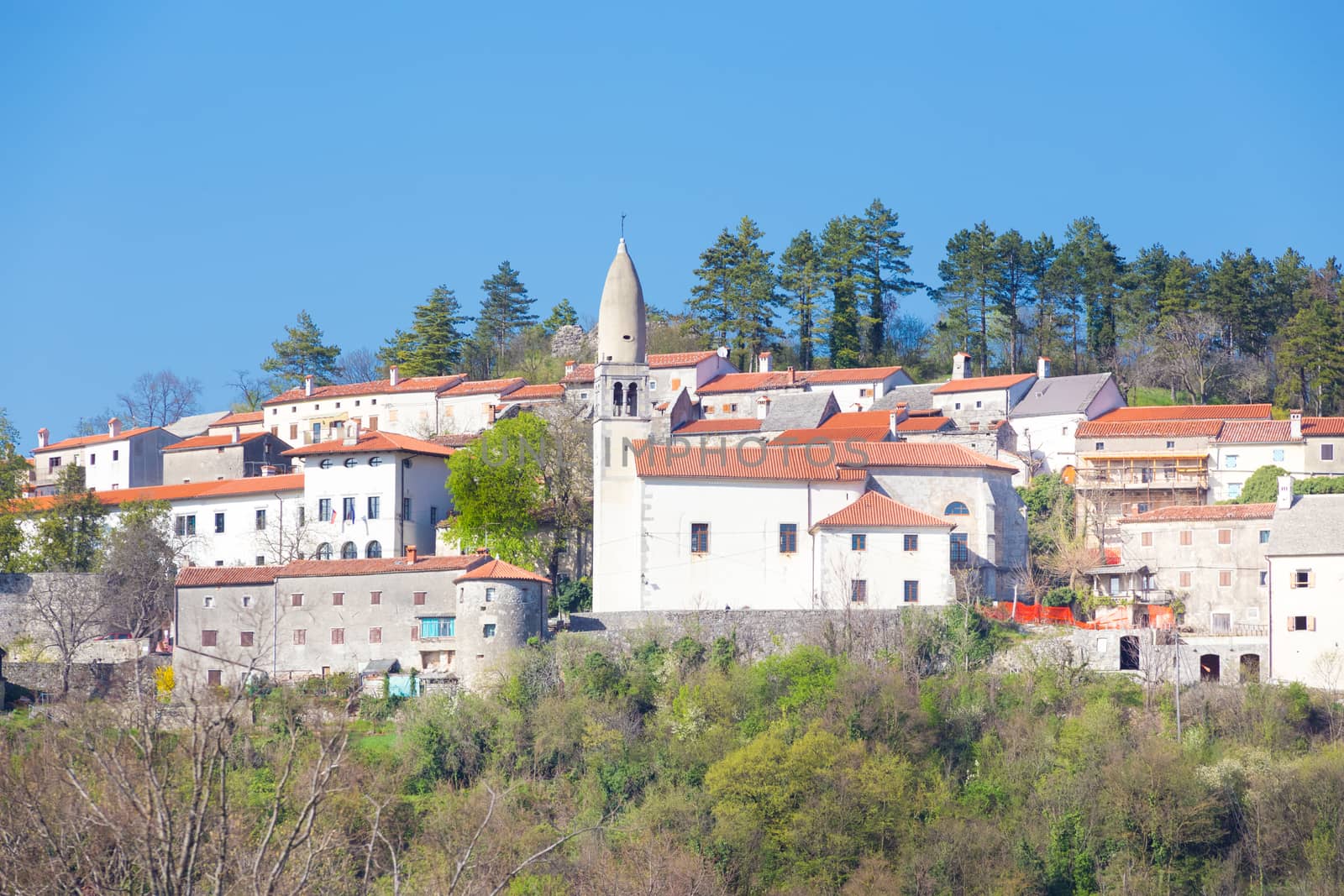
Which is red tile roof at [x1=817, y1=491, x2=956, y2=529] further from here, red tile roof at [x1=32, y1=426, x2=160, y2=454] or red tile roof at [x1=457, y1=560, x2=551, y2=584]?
red tile roof at [x1=32, y1=426, x2=160, y2=454]

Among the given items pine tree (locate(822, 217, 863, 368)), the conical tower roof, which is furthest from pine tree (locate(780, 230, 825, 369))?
the conical tower roof

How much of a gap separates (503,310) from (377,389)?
16268 millimetres

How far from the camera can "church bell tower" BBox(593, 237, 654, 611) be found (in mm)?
45938

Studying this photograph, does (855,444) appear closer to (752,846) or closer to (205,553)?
(752,846)

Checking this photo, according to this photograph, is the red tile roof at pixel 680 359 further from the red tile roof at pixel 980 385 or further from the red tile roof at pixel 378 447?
Result: the red tile roof at pixel 378 447

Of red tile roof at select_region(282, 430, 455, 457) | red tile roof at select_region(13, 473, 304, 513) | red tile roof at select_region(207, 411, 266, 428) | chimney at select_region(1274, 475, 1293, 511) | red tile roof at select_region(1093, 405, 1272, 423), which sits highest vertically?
red tile roof at select_region(207, 411, 266, 428)

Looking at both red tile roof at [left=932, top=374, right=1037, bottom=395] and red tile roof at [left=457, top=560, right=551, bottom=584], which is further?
red tile roof at [left=932, top=374, right=1037, bottom=395]

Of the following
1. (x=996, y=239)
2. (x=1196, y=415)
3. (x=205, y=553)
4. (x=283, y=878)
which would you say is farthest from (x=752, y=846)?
(x=996, y=239)

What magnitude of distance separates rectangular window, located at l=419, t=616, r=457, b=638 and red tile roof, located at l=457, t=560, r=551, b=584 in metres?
1.40

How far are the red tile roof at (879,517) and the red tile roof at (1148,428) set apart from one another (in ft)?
53.9

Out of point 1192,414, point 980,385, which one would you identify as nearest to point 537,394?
point 980,385

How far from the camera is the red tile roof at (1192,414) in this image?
6088cm

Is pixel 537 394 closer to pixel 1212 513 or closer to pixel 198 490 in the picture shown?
pixel 198 490

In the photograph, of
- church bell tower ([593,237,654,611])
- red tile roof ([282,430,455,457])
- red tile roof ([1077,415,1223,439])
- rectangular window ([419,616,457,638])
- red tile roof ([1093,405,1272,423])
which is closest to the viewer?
rectangular window ([419,616,457,638])
